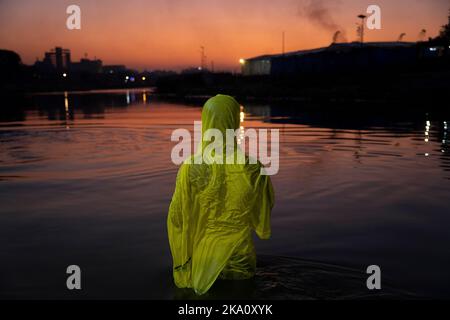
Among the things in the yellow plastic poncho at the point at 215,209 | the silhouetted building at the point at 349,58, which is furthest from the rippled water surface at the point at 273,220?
the silhouetted building at the point at 349,58

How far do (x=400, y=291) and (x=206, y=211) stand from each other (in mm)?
2545

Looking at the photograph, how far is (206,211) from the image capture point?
13.3 ft

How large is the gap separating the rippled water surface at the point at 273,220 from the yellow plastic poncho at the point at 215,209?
60 cm

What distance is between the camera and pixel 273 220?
25.1 ft

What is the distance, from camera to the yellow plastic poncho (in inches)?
155

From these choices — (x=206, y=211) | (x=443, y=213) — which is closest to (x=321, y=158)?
(x=443, y=213)

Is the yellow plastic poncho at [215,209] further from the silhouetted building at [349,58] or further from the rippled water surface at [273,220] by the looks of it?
the silhouetted building at [349,58]

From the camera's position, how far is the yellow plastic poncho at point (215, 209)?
3.93 m

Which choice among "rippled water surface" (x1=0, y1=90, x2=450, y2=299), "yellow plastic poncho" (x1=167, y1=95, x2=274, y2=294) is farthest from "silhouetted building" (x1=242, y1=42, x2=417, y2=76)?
"yellow plastic poncho" (x1=167, y1=95, x2=274, y2=294)

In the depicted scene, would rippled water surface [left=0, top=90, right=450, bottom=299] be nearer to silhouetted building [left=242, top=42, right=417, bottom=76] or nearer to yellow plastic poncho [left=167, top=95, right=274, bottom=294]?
yellow plastic poncho [left=167, top=95, right=274, bottom=294]

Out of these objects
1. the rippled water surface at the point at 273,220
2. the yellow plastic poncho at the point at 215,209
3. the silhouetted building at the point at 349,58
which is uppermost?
the silhouetted building at the point at 349,58

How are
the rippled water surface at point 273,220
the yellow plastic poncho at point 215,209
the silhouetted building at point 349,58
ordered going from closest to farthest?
the yellow plastic poncho at point 215,209 → the rippled water surface at point 273,220 → the silhouetted building at point 349,58

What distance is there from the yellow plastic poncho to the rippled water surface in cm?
60
